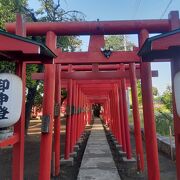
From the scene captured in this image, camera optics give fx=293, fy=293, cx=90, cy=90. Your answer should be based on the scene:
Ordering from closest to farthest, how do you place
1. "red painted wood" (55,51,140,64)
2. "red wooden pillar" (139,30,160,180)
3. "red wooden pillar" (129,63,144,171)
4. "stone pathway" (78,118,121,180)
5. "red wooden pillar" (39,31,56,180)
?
"red wooden pillar" (139,30,160,180)
"red wooden pillar" (39,31,56,180)
"red painted wood" (55,51,140,64)
"stone pathway" (78,118,121,180)
"red wooden pillar" (129,63,144,171)

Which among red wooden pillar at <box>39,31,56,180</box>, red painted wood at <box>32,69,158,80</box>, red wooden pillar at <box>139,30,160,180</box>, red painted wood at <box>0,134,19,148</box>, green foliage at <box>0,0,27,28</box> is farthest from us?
green foliage at <box>0,0,27,28</box>

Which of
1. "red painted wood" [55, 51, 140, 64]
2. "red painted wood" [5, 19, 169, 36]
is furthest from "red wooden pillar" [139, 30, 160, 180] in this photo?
"red painted wood" [5, 19, 169, 36]

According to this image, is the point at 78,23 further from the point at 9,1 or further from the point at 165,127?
the point at 165,127

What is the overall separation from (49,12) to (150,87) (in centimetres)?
1109

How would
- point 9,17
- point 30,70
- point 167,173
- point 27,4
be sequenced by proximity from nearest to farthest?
point 167,173 → point 9,17 → point 30,70 → point 27,4

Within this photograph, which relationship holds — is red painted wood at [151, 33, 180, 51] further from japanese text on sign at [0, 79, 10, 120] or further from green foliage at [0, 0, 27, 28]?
green foliage at [0, 0, 27, 28]

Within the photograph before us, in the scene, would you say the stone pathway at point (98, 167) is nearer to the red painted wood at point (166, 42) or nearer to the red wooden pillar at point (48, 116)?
the red wooden pillar at point (48, 116)

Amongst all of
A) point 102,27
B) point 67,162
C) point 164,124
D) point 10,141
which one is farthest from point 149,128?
point 164,124

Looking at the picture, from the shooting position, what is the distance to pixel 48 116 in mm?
6035

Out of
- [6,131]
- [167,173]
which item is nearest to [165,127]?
[167,173]

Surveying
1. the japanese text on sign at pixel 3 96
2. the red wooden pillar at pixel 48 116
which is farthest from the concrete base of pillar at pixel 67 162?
the japanese text on sign at pixel 3 96

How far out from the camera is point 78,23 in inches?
244

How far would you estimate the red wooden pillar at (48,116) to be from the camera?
5.85m

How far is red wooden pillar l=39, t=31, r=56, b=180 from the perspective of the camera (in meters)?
5.85
